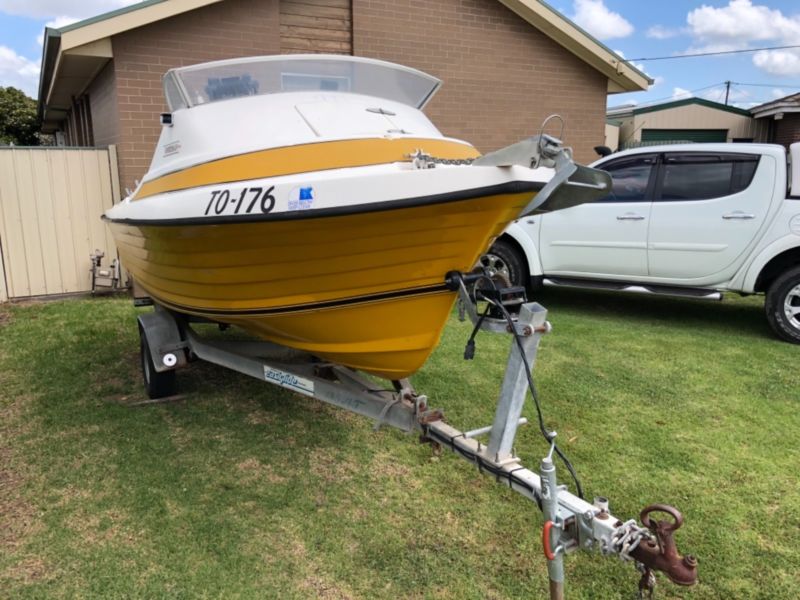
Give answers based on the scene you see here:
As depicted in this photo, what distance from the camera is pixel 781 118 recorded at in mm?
18062

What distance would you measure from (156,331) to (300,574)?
2.30m

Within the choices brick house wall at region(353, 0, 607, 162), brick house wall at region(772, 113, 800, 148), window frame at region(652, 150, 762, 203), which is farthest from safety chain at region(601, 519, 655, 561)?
brick house wall at region(772, 113, 800, 148)

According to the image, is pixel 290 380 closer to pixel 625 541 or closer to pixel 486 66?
pixel 625 541

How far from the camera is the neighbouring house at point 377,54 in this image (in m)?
7.51

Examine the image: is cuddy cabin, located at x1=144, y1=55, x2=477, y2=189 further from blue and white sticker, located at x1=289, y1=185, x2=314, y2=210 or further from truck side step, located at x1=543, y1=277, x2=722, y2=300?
truck side step, located at x1=543, y1=277, x2=722, y2=300

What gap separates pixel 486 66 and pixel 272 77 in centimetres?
672

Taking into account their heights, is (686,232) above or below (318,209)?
below

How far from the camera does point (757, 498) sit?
3.26 metres

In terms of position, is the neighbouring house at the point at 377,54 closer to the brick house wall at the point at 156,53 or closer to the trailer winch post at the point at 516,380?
the brick house wall at the point at 156,53

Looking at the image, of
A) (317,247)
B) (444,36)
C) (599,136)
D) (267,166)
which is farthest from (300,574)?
(599,136)

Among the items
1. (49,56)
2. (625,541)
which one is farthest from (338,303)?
(49,56)

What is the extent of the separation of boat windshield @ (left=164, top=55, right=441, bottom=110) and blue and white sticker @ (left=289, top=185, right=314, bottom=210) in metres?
1.50

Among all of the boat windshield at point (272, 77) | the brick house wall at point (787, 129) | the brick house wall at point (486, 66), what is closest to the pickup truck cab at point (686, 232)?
the boat windshield at point (272, 77)

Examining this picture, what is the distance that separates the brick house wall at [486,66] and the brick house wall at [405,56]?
0.02m
